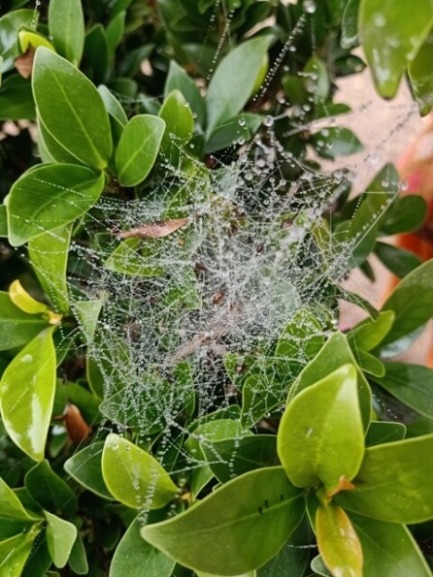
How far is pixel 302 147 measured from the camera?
0.64 metres

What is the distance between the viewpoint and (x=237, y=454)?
0.40 metres

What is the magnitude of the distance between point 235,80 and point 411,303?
21 cm

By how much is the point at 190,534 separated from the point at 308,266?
0.78ft

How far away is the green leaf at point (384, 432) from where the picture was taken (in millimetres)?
420

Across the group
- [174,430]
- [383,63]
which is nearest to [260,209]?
[174,430]

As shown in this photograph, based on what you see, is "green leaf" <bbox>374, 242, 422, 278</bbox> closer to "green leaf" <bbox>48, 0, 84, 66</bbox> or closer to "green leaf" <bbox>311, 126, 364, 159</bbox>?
"green leaf" <bbox>311, 126, 364, 159</bbox>

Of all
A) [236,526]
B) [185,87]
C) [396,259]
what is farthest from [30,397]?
[396,259]

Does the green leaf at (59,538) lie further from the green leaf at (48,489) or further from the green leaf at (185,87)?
the green leaf at (185,87)

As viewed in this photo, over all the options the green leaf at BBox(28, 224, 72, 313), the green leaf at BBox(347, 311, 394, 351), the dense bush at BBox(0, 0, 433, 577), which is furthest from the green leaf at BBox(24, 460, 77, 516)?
the green leaf at BBox(347, 311, 394, 351)

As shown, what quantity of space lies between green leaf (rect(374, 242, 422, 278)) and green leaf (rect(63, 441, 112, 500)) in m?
0.39

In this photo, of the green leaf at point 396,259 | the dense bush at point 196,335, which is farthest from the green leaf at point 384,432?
the green leaf at point 396,259

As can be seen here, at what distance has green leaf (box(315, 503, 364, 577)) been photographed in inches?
14.2

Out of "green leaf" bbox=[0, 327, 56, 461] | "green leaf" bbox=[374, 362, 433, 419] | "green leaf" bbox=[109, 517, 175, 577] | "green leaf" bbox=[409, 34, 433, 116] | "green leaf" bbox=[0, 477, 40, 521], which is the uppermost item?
"green leaf" bbox=[409, 34, 433, 116]

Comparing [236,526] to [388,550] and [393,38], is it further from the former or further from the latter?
[393,38]
